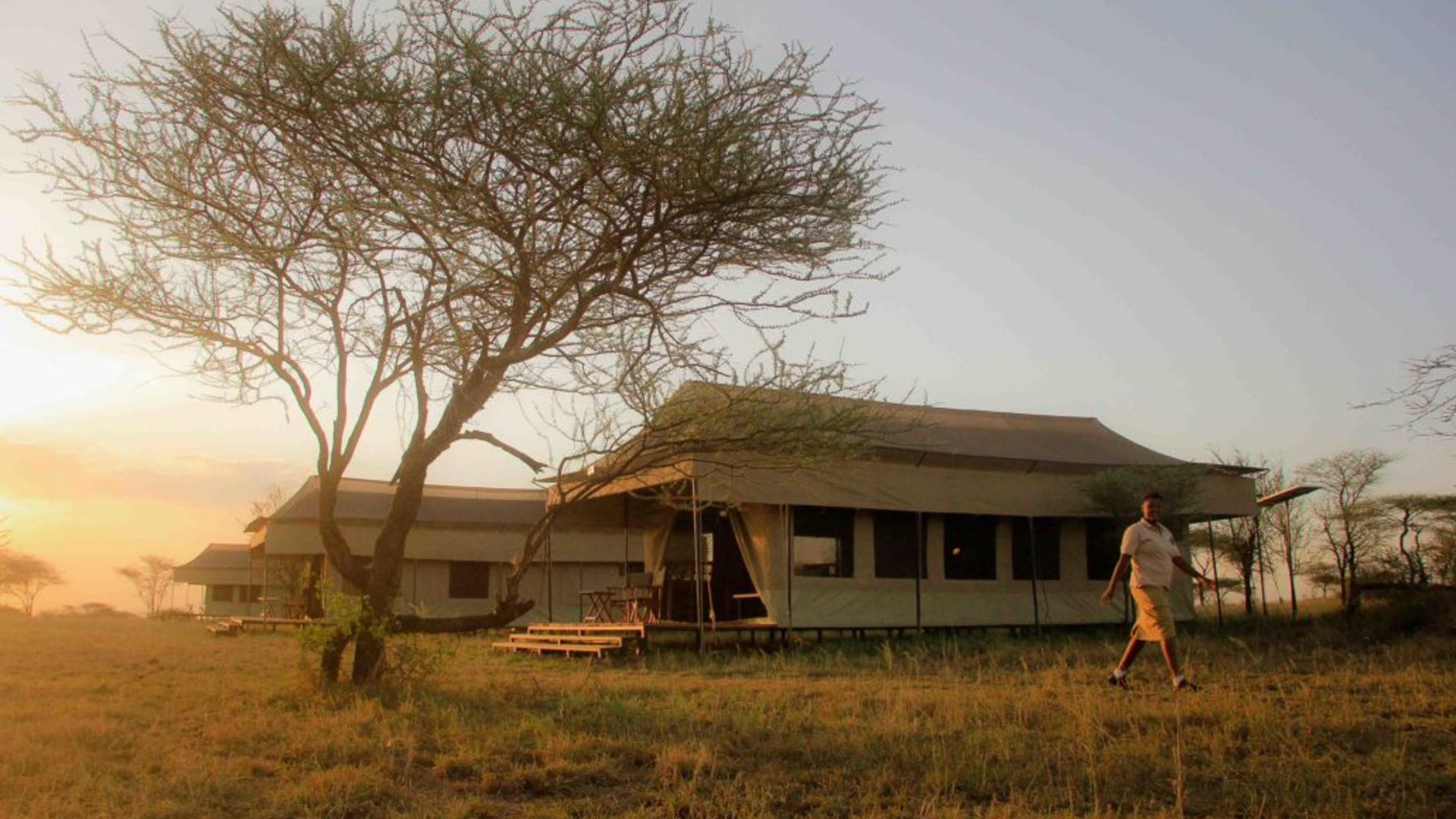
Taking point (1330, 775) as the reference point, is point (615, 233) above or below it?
above

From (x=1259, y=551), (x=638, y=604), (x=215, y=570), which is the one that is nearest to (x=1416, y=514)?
(x=1259, y=551)

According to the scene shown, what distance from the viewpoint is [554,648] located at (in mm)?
14641

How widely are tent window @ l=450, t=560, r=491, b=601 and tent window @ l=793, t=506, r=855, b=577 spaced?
37.5 feet

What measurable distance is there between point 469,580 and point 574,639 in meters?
11.8

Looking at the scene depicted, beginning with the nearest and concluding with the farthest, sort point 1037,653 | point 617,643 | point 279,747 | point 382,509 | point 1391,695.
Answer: point 279,747, point 1391,695, point 1037,653, point 617,643, point 382,509

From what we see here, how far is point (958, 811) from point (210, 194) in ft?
21.3

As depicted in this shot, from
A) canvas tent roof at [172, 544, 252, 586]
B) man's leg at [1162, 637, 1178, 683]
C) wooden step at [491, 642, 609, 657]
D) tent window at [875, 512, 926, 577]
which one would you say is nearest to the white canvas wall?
tent window at [875, 512, 926, 577]

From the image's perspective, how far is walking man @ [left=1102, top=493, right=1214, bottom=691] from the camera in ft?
27.1

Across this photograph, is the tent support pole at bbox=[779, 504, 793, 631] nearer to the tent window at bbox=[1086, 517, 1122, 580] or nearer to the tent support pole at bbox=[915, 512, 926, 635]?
the tent support pole at bbox=[915, 512, 926, 635]

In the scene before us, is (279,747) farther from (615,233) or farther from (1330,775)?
(1330,775)

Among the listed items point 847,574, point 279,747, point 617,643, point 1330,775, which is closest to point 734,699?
point 279,747

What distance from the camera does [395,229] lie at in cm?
815

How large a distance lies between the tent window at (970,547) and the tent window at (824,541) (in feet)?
5.99

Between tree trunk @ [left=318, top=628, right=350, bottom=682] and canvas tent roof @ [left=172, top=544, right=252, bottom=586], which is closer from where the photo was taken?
tree trunk @ [left=318, top=628, right=350, bottom=682]
